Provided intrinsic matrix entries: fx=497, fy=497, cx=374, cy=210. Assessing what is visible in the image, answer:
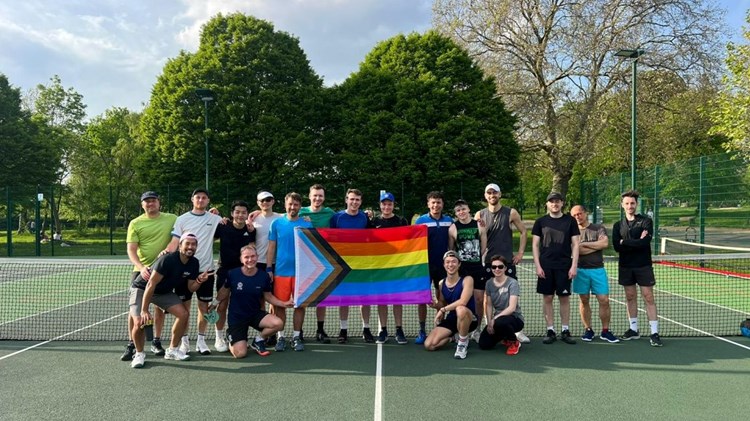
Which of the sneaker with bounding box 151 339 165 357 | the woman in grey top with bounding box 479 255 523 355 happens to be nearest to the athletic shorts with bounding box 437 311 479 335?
the woman in grey top with bounding box 479 255 523 355

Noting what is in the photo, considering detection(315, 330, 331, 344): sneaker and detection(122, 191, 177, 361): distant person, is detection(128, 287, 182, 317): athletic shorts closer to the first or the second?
detection(122, 191, 177, 361): distant person

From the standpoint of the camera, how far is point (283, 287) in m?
6.52

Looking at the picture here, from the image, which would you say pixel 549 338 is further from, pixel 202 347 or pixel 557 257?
pixel 202 347

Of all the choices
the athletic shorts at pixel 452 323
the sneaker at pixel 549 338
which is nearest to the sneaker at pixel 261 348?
the athletic shorts at pixel 452 323

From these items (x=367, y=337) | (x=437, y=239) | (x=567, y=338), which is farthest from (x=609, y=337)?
(x=367, y=337)

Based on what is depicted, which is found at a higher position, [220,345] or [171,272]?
[171,272]

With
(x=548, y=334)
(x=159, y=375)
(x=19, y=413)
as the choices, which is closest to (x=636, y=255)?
(x=548, y=334)

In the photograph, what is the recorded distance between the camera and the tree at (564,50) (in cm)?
2334

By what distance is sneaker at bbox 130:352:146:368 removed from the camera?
→ 5.73m

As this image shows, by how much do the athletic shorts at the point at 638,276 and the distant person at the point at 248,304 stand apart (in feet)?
15.3

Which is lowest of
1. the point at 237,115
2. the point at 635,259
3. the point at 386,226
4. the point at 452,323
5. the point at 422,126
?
the point at 452,323

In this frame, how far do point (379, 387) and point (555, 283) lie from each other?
2.95 meters

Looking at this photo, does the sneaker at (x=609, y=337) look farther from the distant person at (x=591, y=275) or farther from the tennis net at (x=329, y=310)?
the tennis net at (x=329, y=310)

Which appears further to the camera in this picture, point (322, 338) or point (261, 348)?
point (322, 338)
